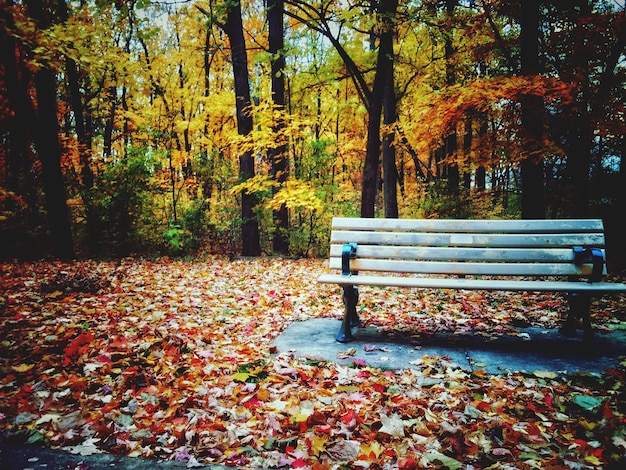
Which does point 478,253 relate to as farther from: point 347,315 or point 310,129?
point 310,129

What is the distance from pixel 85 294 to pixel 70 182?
6.31 meters

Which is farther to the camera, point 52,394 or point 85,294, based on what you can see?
point 85,294

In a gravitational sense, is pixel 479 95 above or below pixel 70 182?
above

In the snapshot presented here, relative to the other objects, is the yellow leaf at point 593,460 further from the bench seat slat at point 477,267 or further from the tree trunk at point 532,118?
the tree trunk at point 532,118

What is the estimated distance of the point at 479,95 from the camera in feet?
22.7

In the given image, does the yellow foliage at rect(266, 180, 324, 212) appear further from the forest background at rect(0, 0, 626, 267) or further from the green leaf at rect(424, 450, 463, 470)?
the green leaf at rect(424, 450, 463, 470)

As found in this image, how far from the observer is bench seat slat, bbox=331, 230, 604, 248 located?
3.54 m

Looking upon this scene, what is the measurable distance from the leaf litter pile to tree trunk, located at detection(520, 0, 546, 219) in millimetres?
3205

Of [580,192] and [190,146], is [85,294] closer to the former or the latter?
[580,192]

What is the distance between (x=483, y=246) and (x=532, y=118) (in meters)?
4.82

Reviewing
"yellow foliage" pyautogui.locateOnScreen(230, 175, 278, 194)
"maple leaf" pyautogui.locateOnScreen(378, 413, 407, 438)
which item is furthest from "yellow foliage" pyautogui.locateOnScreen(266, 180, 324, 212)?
"maple leaf" pyautogui.locateOnScreen(378, 413, 407, 438)

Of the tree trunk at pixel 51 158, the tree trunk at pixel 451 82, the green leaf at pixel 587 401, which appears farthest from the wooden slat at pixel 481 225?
the tree trunk at pixel 51 158

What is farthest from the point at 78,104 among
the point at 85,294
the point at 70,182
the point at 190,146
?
the point at 85,294

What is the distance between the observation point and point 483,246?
374 centimetres
